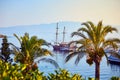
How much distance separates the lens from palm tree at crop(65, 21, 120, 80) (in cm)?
1268

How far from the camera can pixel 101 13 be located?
1550cm

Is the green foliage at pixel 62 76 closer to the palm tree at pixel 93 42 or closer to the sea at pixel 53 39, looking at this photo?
the palm tree at pixel 93 42

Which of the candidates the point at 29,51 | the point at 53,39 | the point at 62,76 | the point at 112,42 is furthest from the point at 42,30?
the point at 62,76

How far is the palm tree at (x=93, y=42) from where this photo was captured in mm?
12680

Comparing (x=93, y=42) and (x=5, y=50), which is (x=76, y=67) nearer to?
(x=5, y=50)

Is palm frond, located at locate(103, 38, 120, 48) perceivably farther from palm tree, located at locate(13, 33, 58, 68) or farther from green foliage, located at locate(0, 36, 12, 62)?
green foliage, located at locate(0, 36, 12, 62)

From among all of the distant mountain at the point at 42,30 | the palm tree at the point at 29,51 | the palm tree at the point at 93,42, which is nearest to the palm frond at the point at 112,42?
the palm tree at the point at 93,42

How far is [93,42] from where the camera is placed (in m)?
12.8

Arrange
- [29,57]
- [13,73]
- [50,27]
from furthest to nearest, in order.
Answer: [50,27] < [29,57] < [13,73]

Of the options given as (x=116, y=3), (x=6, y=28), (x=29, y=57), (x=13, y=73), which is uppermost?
(x=116, y=3)

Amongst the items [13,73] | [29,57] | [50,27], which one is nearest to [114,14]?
[50,27]

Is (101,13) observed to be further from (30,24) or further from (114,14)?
(30,24)

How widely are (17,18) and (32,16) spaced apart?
0.63m

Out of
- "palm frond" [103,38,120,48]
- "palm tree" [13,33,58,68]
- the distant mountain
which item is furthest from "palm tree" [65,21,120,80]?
the distant mountain
